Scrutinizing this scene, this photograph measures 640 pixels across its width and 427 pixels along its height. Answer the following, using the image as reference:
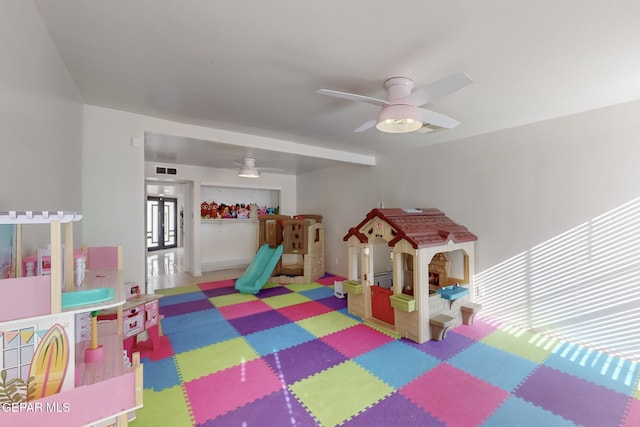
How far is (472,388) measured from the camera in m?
2.14

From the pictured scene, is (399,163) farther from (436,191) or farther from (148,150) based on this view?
(148,150)

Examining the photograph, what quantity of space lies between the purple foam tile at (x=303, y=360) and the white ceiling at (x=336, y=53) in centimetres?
248

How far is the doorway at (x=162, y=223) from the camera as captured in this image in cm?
992

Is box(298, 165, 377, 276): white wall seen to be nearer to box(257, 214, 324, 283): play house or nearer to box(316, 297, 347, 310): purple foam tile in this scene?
box(257, 214, 324, 283): play house

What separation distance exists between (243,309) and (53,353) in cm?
305

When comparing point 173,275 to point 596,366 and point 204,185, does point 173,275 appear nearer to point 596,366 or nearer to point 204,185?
point 204,185

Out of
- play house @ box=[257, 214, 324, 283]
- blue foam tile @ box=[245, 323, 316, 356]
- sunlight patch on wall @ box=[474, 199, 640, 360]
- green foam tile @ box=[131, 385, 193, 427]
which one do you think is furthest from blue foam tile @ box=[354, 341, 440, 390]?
play house @ box=[257, 214, 324, 283]

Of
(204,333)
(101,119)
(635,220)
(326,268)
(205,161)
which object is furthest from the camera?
(326,268)

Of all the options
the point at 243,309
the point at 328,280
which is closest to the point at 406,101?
the point at 243,309

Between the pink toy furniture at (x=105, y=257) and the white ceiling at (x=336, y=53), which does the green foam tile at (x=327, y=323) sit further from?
the white ceiling at (x=336, y=53)

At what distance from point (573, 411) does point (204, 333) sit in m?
3.39

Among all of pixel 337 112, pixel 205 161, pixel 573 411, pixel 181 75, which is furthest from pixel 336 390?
pixel 205 161

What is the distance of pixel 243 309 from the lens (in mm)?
3898

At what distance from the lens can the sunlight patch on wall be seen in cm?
259
